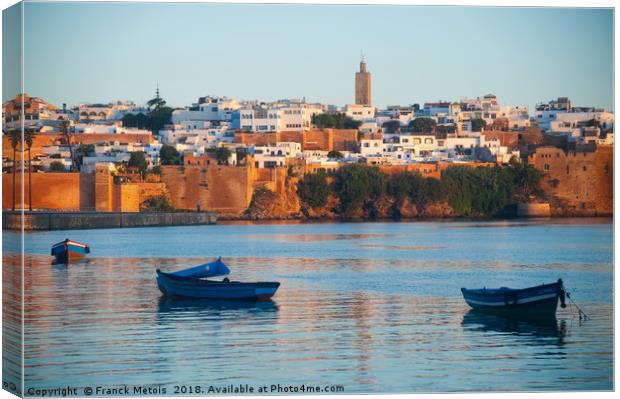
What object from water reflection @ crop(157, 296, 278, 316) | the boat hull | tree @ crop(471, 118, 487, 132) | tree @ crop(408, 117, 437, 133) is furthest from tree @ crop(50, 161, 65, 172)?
water reflection @ crop(157, 296, 278, 316)

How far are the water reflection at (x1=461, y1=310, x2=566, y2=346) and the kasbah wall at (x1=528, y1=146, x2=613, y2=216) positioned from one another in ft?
31.0

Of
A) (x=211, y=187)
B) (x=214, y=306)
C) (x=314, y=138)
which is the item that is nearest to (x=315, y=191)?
(x=211, y=187)

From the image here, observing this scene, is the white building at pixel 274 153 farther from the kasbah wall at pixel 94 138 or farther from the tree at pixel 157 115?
the tree at pixel 157 115

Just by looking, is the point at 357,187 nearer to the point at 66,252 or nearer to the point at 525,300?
the point at 66,252

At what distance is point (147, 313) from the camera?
1120 cm

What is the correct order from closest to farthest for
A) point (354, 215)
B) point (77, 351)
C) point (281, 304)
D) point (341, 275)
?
point (77, 351) → point (281, 304) → point (341, 275) → point (354, 215)

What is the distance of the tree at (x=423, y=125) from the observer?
37.6 meters

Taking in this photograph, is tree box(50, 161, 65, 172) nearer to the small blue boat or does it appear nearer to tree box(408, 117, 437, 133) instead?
tree box(408, 117, 437, 133)

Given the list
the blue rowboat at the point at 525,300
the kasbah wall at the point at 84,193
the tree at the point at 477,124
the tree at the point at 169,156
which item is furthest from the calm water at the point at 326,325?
the tree at the point at 477,124

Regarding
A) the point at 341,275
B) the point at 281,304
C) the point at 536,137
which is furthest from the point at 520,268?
the point at 536,137

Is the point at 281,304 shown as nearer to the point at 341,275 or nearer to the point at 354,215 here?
the point at 341,275

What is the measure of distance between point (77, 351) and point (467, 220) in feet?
63.5

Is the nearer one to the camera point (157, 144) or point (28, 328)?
point (28, 328)

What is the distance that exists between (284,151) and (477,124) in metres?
6.11
